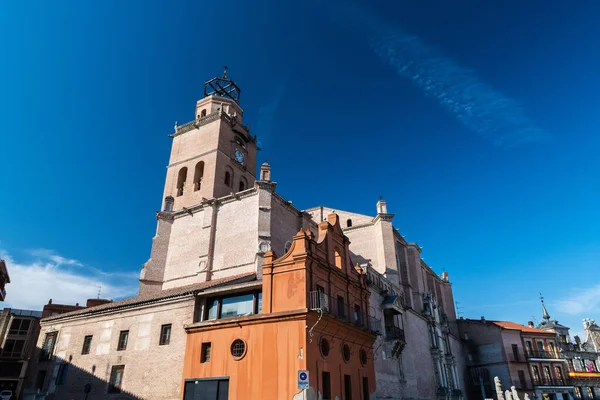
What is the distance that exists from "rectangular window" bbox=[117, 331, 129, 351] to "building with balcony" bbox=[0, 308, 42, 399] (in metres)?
18.2

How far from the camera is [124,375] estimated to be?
23.2 metres

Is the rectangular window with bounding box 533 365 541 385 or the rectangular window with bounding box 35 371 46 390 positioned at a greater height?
the rectangular window with bounding box 533 365 541 385

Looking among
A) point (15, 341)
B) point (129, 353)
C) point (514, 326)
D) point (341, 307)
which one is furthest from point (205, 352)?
point (514, 326)

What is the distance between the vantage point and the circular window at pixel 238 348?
2002 cm

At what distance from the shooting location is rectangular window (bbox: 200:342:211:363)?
69.1 ft

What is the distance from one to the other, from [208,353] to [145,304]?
574 centimetres

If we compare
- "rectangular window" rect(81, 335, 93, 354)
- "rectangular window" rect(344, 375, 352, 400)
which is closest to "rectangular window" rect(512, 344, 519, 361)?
"rectangular window" rect(344, 375, 352, 400)

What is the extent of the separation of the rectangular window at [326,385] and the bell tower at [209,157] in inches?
803

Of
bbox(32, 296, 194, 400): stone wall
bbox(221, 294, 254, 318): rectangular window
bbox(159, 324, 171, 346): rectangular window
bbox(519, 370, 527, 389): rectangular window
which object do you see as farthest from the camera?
bbox(519, 370, 527, 389): rectangular window

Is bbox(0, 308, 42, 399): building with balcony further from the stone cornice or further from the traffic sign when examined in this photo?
the stone cornice

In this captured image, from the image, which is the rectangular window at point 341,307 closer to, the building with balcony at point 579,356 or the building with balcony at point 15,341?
the building with balcony at point 15,341

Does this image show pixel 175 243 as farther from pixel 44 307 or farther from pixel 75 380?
pixel 44 307

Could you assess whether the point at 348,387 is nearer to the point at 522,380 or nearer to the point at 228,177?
the point at 228,177

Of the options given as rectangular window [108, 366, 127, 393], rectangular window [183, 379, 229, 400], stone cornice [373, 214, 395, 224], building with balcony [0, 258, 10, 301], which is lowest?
rectangular window [183, 379, 229, 400]
